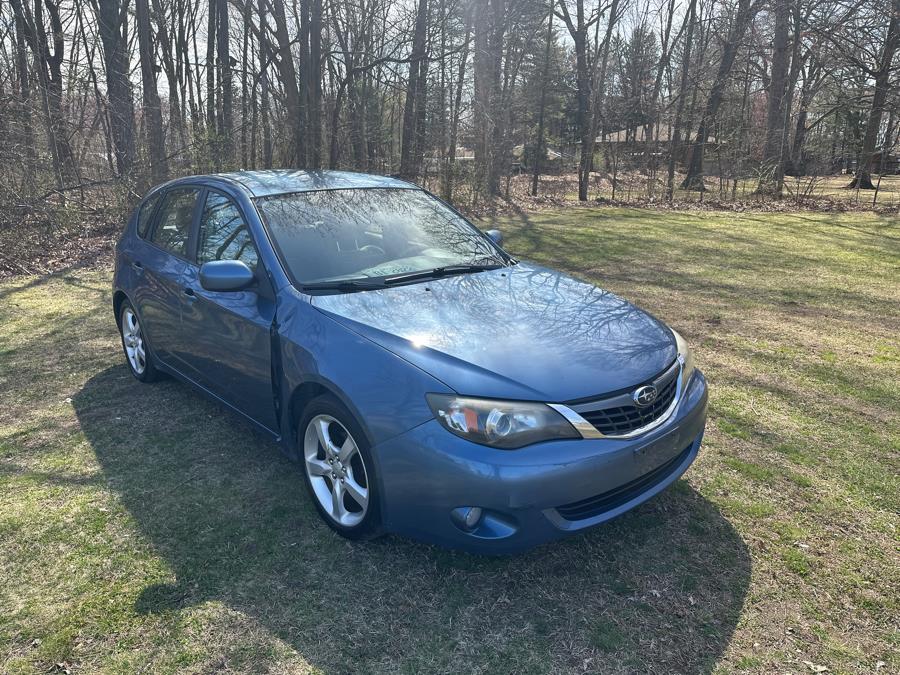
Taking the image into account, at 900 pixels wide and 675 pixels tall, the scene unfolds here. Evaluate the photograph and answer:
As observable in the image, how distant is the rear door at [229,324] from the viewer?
3.27m

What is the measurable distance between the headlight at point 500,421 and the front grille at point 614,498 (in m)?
0.30

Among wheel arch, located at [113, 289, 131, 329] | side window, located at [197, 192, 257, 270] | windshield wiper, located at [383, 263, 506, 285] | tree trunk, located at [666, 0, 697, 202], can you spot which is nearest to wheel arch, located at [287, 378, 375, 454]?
windshield wiper, located at [383, 263, 506, 285]

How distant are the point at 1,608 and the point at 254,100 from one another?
15.0m

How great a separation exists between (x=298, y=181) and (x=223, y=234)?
616mm

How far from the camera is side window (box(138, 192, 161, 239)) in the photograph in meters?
4.73

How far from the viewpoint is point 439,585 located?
105 inches

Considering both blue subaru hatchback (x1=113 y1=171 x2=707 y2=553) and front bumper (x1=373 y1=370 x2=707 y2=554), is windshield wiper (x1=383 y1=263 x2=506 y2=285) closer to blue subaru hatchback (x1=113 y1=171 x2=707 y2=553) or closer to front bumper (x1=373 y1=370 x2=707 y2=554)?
blue subaru hatchback (x1=113 y1=171 x2=707 y2=553)

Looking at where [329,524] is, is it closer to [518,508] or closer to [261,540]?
[261,540]

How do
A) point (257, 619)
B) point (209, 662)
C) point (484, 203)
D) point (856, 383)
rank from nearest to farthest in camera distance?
point (209, 662)
point (257, 619)
point (856, 383)
point (484, 203)

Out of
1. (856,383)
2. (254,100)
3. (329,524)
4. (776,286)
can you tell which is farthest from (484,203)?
(329,524)

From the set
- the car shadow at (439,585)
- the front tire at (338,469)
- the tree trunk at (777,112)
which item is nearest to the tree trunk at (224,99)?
the car shadow at (439,585)

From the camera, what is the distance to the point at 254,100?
607 inches

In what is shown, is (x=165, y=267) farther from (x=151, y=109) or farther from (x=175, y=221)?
(x=151, y=109)

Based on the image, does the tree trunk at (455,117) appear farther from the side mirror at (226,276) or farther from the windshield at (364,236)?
the side mirror at (226,276)
